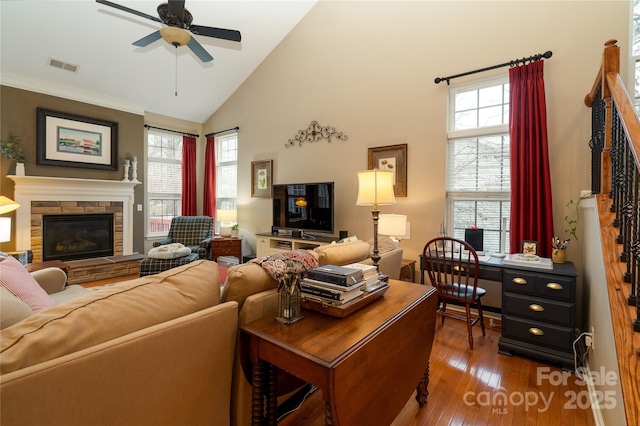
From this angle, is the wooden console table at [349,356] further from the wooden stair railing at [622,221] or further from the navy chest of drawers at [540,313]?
the navy chest of drawers at [540,313]

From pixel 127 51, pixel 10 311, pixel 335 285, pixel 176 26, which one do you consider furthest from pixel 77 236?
pixel 335 285

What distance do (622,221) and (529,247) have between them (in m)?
1.23

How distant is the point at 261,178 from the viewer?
17.5 ft

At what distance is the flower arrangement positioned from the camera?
398 centimetres

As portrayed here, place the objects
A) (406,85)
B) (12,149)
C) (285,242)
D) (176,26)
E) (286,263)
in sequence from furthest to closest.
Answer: (285,242) → (12,149) → (406,85) → (176,26) → (286,263)

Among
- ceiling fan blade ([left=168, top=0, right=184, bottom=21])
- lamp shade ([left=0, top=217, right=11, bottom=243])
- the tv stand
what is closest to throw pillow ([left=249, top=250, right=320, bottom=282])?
the tv stand

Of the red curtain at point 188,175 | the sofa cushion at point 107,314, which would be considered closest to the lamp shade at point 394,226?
the sofa cushion at point 107,314

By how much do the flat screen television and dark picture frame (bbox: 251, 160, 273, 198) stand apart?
49 centimetres

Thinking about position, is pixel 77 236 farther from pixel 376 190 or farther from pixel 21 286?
pixel 376 190

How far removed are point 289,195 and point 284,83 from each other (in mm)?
1944

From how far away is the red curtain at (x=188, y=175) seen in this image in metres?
6.00

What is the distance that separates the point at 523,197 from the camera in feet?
9.09

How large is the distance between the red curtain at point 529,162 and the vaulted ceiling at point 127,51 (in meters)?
3.33

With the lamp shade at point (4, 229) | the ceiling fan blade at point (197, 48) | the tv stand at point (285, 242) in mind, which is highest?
the ceiling fan blade at point (197, 48)
